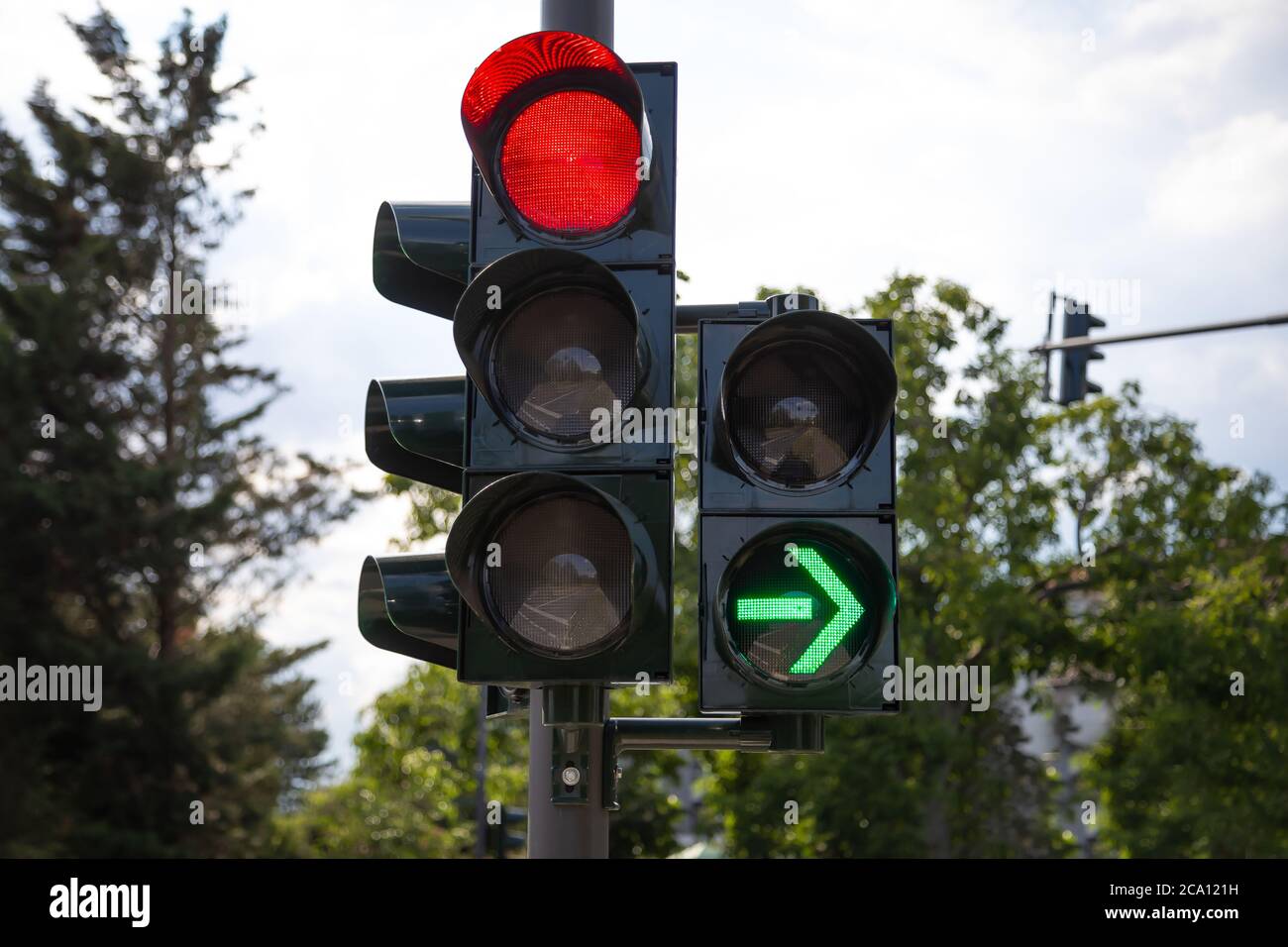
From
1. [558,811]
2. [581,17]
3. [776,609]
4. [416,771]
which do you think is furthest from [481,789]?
[776,609]

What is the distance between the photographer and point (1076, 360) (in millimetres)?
12734

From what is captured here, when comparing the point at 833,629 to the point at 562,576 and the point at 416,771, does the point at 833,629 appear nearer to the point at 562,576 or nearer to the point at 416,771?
the point at 562,576

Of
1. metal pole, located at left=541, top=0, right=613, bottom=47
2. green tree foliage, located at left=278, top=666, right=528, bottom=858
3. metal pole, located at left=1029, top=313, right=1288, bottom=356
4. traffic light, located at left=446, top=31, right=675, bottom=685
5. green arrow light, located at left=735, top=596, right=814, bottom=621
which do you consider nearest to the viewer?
traffic light, located at left=446, top=31, right=675, bottom=685

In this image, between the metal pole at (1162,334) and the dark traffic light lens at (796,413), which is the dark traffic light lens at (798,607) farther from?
the metal pole at (1162,334)

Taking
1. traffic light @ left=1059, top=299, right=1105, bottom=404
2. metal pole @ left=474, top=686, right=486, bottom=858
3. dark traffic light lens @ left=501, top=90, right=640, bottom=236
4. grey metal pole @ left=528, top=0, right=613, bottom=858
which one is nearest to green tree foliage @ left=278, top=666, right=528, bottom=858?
metal pole @ left=474, top=686, right=486, bottom=858

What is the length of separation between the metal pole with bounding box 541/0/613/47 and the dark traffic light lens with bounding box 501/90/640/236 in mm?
390

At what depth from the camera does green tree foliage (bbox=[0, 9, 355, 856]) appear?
2470 cm

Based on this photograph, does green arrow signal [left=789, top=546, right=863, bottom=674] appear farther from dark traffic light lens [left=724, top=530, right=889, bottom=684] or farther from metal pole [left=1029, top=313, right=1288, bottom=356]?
metal pole [left=1029, top=313, right=1288, bottom=356]

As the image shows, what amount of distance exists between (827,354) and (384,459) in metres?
1.14

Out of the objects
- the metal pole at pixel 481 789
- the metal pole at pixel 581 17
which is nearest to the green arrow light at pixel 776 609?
the metal pole at pixel 581 17

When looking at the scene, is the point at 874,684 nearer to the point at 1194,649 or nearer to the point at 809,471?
the point at 809,471

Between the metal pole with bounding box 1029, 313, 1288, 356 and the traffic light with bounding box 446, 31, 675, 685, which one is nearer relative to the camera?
the traffic light with bounding box 446, 31, 675, 685

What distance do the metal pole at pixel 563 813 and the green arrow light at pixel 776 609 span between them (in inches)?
17.0

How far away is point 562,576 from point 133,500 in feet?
80.6
